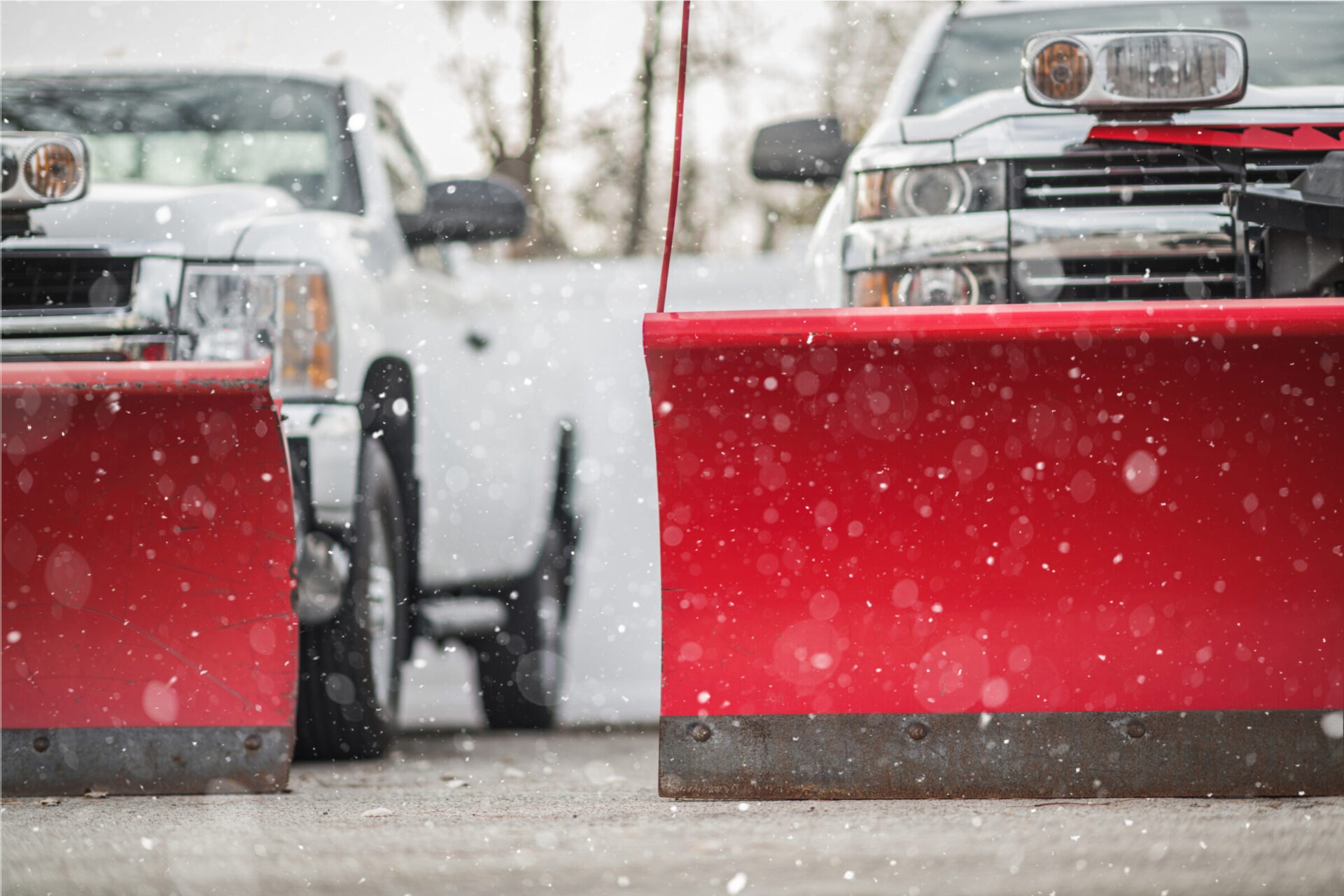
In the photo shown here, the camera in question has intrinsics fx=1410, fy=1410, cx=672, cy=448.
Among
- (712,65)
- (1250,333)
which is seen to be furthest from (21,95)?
(712,65)

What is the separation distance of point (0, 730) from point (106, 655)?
0.26m

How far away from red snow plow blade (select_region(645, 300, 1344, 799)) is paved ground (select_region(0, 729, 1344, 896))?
0.34 feet

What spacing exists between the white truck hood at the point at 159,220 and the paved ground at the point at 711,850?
1486mm

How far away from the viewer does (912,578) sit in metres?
2.67

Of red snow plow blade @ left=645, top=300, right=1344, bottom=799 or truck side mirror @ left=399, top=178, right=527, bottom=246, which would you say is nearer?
red snow plow blade @ left=645, top=300, right=1344, bottom=799

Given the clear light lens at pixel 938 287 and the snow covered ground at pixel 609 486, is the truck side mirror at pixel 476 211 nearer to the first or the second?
the clear light lens at pixel 938 287

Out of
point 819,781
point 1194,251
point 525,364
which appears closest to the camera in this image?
point 819,781

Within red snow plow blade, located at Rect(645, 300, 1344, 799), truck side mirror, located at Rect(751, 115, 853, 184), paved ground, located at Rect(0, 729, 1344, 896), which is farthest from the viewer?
truck side mirror, located at Rect(751, 115, 853, 184)

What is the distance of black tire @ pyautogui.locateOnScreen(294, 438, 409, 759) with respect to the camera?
3.75 metres

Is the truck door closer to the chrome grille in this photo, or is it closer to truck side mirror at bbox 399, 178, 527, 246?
truck side mirror at bbox 399, 178, 527, 246

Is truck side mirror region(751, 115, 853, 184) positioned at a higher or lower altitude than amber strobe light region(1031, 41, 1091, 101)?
lower

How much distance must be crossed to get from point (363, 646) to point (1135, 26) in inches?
114

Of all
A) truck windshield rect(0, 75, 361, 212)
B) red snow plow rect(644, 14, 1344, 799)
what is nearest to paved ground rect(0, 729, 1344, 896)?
red snow plow rect(644, 14, 1344, 799)

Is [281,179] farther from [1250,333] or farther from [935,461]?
[1250,333]
